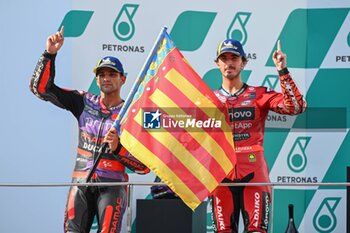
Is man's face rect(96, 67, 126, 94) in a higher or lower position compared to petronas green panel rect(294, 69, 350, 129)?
lower

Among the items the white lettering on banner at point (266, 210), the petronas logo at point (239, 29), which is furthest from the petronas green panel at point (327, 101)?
the white lettering on banner at point (266, 210)

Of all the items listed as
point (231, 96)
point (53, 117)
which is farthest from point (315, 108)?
point (53, 117)

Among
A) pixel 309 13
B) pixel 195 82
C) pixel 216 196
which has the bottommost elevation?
pixel 216 196

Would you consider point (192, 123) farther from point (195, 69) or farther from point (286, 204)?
point (286, 204)

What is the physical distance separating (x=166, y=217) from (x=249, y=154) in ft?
2.50

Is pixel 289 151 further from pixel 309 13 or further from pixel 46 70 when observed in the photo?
pixel 46 70

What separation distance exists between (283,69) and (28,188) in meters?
2.21

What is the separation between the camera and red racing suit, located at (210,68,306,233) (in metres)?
5.70

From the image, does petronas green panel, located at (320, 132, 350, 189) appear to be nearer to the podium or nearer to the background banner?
the background banner

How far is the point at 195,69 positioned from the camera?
695cm

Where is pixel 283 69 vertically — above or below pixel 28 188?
above

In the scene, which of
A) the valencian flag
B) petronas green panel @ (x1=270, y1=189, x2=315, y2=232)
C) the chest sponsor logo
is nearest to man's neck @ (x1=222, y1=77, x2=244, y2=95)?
the chest sponsor logo

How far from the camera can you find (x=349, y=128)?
22.5ft

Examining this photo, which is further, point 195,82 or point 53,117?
point 53,117
